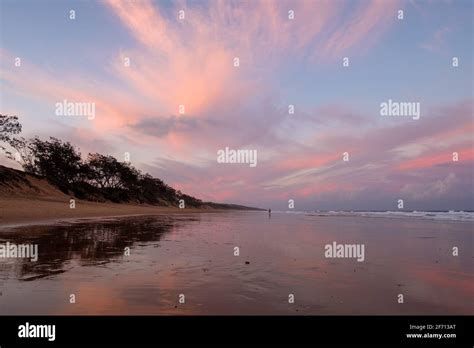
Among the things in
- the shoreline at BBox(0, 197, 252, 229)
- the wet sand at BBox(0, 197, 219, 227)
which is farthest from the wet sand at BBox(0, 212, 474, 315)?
the wet sand at BBox(0, 197, 219, 227)

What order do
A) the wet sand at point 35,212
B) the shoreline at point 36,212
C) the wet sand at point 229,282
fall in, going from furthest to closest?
the wet sand at point 35,212, the shoreline at point 36,212, the wet sand at point 229,282

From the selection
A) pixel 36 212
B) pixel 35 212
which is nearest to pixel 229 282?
pixel 35 212

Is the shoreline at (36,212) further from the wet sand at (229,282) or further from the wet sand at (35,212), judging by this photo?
the wet sand at (229,282)

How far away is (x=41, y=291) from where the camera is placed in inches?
294

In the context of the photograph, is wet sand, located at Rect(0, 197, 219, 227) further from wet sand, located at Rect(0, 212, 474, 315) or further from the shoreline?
wet sand, located at Rect(0, 212, 474, 315)

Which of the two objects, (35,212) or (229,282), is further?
(35,212)

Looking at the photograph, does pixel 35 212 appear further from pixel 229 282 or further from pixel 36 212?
pixel 229 282

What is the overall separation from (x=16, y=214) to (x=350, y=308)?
34.4 metres

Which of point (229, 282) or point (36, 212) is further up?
point (36, 212)

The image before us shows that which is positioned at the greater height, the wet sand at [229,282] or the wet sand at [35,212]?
the wet sand at [35,212]

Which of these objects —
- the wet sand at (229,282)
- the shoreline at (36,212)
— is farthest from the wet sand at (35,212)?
the wet sand at (229,282)
